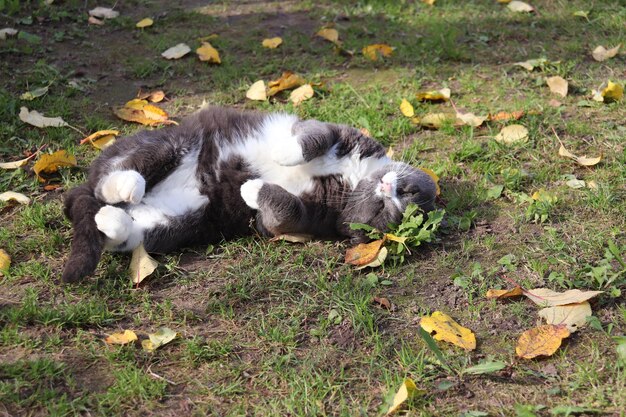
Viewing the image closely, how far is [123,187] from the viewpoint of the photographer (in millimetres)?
3527

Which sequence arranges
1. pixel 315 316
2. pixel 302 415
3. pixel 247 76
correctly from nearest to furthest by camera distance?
pixel 302 415
pixel 315 316
pixel 247 76

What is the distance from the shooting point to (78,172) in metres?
4.21

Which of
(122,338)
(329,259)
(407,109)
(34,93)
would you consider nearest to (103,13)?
(34,93)

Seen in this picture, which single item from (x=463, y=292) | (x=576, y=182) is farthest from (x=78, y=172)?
(x=576, y=182)

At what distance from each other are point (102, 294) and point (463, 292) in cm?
173

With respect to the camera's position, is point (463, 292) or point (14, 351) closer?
point (14, 351)

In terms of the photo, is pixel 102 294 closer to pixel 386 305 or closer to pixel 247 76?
pixel 386 305

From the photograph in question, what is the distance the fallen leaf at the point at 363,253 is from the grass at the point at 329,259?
0.24 feet

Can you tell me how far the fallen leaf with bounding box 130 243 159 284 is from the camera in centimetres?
333

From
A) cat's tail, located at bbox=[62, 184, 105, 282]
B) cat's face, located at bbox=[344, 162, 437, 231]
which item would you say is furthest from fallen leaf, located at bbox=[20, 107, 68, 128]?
cat's face, located at bbox=[344, 162, 437, 231]

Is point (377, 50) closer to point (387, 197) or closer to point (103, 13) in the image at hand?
point (387, 197)

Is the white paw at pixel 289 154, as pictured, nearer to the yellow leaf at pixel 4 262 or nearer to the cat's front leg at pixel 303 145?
the cat's front leg at pixel 303 145

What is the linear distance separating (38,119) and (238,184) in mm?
1648

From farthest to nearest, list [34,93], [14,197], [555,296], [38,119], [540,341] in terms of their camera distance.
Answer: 1. [34,93]
2. [38,119]
3. [14,197]
4. [555,296]
5. [540,341]
